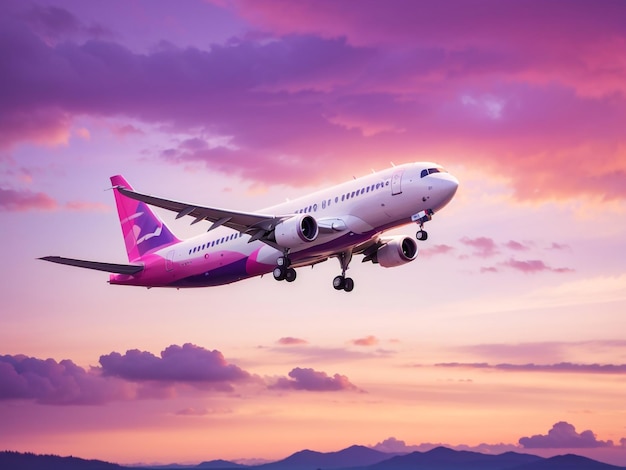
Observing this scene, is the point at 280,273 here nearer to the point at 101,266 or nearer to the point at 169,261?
the point at 169,261

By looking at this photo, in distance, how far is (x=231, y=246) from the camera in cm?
7531

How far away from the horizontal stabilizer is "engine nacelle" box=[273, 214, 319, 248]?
17428 millimetres

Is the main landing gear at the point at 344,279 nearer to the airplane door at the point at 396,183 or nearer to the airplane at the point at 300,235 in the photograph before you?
the airplane at the point at 300,235

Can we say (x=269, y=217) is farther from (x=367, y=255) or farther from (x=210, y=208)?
(x=367, y=255)

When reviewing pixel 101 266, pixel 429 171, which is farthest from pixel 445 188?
pixel 101 266

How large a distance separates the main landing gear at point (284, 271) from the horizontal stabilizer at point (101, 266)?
Answer: 16.0 metres

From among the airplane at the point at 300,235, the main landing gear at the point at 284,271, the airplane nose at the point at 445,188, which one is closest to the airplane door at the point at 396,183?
the airplane at the point at 300,235

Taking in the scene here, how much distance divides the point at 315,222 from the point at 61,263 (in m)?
20.5

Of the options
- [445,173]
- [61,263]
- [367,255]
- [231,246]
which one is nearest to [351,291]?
[367,255]

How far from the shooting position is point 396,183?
6600 cm

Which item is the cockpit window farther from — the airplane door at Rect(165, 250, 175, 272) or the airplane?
the airplane door at Rect(165, 250, 175, 272)

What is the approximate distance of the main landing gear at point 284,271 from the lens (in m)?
70.3

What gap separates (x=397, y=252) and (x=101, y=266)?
75.6ft

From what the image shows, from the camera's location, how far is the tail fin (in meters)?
84.9
